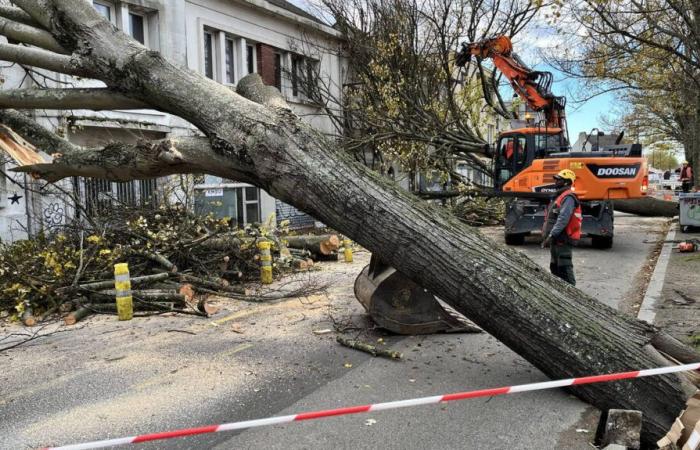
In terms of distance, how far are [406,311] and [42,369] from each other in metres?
3.60

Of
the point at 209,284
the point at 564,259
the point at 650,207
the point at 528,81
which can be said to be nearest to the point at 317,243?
the point at 209,284

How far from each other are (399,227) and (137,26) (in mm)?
12329

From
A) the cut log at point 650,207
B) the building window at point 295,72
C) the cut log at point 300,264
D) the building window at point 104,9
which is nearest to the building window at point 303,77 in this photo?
the building window at point 295,72

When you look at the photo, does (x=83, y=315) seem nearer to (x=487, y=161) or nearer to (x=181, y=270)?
(x=181, y=270)

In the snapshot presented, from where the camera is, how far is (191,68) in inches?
475

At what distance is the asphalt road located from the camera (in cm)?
385

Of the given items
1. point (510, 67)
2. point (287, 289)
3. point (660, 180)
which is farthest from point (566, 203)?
point (660, 180)

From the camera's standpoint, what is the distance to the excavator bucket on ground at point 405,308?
605 cm

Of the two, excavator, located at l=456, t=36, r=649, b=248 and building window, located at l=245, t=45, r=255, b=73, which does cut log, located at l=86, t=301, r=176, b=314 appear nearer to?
excavator, located at l=456, t=36, r=649, b=248

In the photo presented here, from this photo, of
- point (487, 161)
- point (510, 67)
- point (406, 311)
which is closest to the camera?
point (406, 311)

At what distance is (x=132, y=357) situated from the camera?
18.5 feet

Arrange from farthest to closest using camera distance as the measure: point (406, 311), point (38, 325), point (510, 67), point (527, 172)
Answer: point (510, 67) < point (527, 172) < point (38, 325) < point (406, 311)

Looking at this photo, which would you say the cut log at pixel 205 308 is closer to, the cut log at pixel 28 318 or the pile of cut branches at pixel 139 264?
the pile of cut branches at pixel 139 264

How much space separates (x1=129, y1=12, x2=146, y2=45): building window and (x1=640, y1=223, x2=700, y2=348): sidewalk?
41.8 feet
